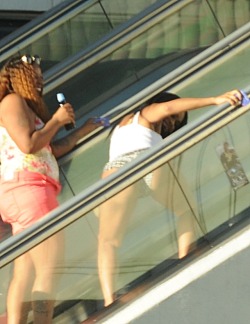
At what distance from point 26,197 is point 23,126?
0.34 metres

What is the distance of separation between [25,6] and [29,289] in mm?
4702

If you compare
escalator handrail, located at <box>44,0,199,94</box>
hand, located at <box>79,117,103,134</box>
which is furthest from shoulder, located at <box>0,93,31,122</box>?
escalator handrail, located at <box>44,0,199,94</box>

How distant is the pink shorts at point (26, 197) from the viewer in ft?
18.8

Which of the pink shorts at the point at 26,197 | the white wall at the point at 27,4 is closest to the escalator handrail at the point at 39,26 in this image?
the white wall at the point at 27,4

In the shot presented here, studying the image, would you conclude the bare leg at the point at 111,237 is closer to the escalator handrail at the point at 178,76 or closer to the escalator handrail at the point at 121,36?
the escalator handrail at the point at 178,76

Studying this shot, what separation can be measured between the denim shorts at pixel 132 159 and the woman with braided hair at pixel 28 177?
280mm

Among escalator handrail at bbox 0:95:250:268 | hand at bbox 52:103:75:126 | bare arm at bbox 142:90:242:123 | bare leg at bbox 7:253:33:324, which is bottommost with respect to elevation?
bare leg at bbox 7:253:33:324

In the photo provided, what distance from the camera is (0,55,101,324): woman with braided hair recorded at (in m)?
5.64

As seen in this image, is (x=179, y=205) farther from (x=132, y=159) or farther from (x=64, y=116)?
(x=64, y=116)

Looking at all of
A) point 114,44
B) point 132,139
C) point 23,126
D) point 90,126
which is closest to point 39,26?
point 114,44

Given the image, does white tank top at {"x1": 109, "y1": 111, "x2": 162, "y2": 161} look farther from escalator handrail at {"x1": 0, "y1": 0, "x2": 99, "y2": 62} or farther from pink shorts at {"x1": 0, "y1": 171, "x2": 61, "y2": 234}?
escalator handrail at {"x1": 0, "y1": 0, "x2": 99, "y2": 62}

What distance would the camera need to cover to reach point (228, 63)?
20.9 ft

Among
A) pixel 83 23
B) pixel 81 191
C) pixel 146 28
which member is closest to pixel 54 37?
pixel 83 23

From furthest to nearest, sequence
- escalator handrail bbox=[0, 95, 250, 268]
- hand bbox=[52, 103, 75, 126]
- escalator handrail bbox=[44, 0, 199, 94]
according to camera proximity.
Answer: escalator handrail bbox=[44, 0, 199, 94] → hand bbox=[52, 103, 75, 126] → escalator handrail bbox=[0, 95, 250, 268]
